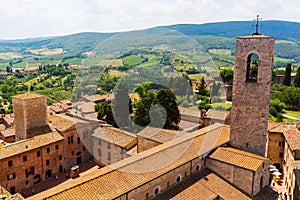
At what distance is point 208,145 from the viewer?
57.5 feet

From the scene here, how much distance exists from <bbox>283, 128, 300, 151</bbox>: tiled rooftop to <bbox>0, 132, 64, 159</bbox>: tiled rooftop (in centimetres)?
1996

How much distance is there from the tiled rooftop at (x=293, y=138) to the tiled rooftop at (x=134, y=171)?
5670 millimetres

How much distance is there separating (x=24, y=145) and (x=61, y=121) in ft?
15.7

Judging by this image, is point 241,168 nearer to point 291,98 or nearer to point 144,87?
point 144,87

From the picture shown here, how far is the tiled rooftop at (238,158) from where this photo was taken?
1556cm

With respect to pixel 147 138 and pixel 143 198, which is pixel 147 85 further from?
pixel 143 198

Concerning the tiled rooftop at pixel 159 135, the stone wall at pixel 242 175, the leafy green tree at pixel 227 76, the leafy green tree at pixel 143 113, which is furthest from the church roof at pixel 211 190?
the leafy green tree at pixel 227 76

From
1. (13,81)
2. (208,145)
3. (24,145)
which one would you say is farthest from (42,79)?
(208,145)

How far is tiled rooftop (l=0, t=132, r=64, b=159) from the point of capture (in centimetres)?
2098

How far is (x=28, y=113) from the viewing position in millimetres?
24969

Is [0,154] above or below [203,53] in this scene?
below

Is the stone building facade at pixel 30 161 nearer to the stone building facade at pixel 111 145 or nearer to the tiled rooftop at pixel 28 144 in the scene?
the tiled rooftop at pixel 28 144

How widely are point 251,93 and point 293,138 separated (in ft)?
24.3

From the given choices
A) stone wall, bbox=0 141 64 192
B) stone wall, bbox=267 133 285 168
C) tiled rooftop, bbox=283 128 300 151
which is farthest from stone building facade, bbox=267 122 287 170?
stone wall, bbox=0 141 64 192
